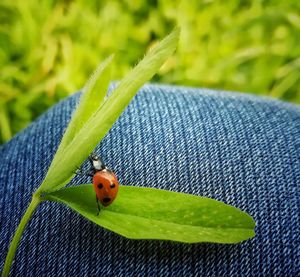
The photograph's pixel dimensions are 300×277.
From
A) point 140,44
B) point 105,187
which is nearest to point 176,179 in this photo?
point 105,187

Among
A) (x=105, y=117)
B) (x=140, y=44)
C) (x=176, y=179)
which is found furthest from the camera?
(x=140, y=44)

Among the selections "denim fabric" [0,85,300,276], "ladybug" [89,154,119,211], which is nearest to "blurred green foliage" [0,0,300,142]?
"denim fabric" [0,85,300,276]

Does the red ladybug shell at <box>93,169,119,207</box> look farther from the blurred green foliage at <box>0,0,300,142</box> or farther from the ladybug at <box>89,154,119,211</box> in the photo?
the blurred green foliage at <box>0,0,300,142</box>

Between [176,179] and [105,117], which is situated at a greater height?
[105,117]

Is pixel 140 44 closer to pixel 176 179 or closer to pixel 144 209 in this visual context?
pixel 176 179

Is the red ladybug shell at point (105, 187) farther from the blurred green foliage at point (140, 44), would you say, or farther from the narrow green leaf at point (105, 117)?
the blurred green foliage at point (140, 44)

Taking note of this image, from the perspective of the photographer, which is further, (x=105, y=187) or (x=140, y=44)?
(x=140, y=44)

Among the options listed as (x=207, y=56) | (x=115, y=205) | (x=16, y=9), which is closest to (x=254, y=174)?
(x=115, y=205)
